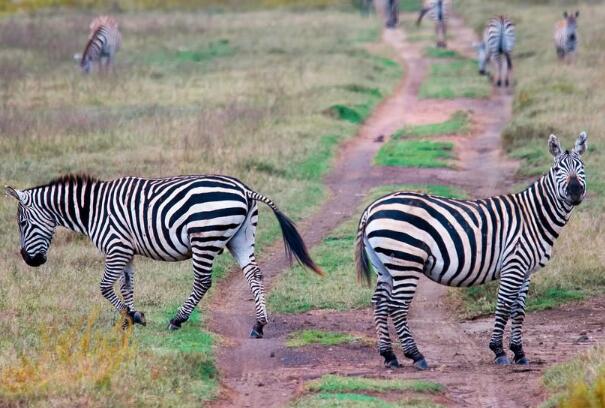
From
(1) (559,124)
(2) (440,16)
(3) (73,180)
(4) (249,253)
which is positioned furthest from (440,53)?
(3) (73,180)

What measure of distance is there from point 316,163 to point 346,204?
96.3 inches

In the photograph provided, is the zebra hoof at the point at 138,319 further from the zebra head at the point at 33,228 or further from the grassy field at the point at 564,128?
the grassy field at the point at 564,128

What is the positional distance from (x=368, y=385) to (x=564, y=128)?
11490mm

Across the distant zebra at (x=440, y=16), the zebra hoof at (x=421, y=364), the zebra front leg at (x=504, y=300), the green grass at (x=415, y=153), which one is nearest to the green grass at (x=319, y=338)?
the zebra hoof at (x=421, y=364)

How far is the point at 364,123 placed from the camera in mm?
21828

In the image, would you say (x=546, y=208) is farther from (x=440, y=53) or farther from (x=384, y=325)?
(x=440, y=53)

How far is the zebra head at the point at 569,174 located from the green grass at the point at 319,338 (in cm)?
211

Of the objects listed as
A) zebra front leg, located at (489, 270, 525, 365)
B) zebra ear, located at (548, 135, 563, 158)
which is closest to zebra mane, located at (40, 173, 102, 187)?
zebra front leg, located at (489, 270, 525, 365)

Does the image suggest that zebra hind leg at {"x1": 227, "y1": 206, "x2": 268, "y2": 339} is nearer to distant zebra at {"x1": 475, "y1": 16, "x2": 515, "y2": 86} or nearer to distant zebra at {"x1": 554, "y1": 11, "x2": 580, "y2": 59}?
distant zebra at {"x1": 475, "y1": 16, "x2": 515, "y2": 86}

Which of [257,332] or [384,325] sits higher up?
[384,325]

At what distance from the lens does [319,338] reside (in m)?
9.18

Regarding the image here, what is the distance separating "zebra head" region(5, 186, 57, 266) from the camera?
31.7ft

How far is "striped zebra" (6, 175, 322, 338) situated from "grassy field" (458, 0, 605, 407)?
2438mm

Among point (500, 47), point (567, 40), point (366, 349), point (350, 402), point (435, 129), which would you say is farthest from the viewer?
point (567, 40)
